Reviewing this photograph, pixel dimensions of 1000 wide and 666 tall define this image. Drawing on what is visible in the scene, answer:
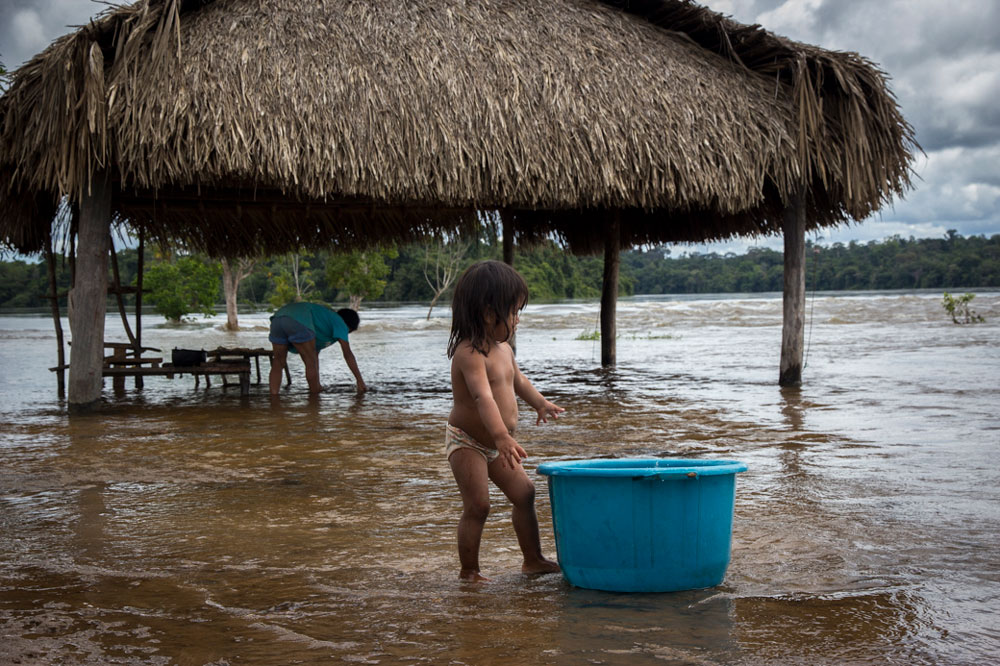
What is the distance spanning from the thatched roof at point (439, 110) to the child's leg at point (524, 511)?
5.12m

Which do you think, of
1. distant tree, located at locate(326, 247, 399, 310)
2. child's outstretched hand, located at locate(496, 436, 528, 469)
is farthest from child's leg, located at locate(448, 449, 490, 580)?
distant tree, located at locate(326, 247, 399, 310)

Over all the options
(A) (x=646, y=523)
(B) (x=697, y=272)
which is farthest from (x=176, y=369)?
(B) (x=697, y=272)

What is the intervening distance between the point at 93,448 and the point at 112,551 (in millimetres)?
2965

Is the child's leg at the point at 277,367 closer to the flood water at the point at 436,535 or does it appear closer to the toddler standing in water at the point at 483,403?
the flood water at the point at 436,535

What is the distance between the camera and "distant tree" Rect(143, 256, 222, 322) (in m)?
26.9

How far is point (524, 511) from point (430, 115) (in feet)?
18.2

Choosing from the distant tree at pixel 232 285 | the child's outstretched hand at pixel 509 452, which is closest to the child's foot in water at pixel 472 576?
the child's outstretched hand at pixel 509 452

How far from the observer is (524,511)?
314 centimetres

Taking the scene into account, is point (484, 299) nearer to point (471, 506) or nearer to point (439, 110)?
point (471, 506)

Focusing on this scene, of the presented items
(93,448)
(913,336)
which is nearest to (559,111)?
(93,448)

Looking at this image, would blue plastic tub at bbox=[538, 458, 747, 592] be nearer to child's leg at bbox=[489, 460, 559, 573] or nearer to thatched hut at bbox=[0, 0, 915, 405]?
child's leg at bbox=[489, 460, 559, 573]

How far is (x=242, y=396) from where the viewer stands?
9.60 meters

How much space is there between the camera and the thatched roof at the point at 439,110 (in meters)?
7.48

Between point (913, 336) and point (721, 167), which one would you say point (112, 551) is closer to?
point (721, 167)
